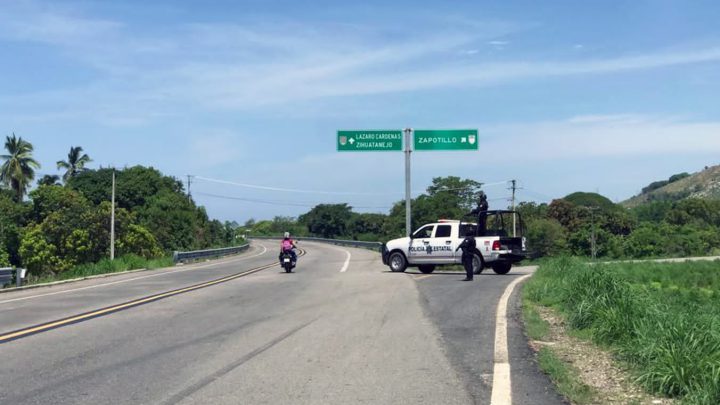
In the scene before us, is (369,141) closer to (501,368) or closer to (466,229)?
(466,229)

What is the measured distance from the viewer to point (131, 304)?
588 inches

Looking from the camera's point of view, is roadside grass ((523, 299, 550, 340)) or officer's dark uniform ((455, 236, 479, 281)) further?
officer's dark uniform ((455, 236, 479, 281))

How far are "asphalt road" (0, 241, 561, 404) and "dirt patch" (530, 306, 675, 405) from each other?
0.46 metres

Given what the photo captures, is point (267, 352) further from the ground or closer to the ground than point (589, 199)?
closer to the ground

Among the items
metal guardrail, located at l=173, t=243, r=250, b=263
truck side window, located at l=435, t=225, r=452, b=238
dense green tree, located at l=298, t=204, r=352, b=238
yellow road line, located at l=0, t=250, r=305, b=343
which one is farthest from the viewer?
dense green tree, located at l=298, t=204, r=352, b=238

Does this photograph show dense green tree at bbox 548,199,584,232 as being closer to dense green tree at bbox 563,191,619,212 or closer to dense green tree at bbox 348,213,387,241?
dense green tree at bbox 563,191,619,212

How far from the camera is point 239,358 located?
28.8 ft

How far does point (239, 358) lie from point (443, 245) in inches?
640

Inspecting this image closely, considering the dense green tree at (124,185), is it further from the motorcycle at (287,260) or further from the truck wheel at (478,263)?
the truck wheel at (478,263)

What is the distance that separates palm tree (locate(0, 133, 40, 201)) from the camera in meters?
78.9

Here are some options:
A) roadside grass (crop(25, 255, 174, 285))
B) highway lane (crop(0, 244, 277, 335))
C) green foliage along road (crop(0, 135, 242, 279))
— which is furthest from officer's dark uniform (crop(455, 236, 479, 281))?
green foliage along road (crop(0, 135, 242, 279))

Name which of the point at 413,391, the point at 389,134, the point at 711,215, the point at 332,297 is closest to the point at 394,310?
the point at 332,297

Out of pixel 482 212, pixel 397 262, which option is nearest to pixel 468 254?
pixel 482 212

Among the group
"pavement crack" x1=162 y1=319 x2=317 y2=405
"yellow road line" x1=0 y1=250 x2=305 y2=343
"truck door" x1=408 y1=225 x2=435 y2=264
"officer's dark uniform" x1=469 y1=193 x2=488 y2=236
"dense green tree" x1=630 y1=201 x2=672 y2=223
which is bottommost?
"pavement crack" x1=162 y1=319 x2=317 y2=405
